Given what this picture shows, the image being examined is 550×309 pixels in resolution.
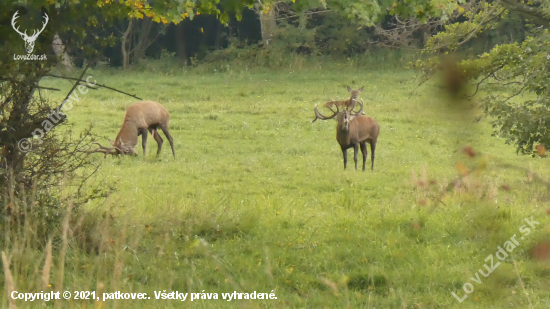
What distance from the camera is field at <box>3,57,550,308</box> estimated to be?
540 cm

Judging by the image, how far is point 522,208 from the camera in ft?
28.5

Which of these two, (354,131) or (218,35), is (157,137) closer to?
(354,131)

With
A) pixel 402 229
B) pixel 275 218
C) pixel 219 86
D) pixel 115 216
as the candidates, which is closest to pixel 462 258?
pixel 402 229

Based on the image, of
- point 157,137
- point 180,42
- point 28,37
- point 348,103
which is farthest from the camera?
point 180,42

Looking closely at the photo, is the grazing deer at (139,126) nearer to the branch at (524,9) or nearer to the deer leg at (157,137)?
the deer leg at (157,137)

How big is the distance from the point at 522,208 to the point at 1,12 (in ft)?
21.2

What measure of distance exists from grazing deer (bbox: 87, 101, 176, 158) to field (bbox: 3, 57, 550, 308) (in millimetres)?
361

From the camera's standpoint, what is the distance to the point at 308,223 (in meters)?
7.93

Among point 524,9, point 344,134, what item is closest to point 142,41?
point 344,134

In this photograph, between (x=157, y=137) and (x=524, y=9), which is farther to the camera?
(x=157, y=137)

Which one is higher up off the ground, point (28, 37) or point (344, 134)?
point (28, 37)

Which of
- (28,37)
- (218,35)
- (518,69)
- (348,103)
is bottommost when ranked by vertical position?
(348,103)

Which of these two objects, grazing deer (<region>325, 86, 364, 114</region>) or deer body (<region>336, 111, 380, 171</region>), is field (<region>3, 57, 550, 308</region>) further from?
grazing deer (<region>325, 86, 364, 114</region>)

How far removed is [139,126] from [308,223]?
8227mm
